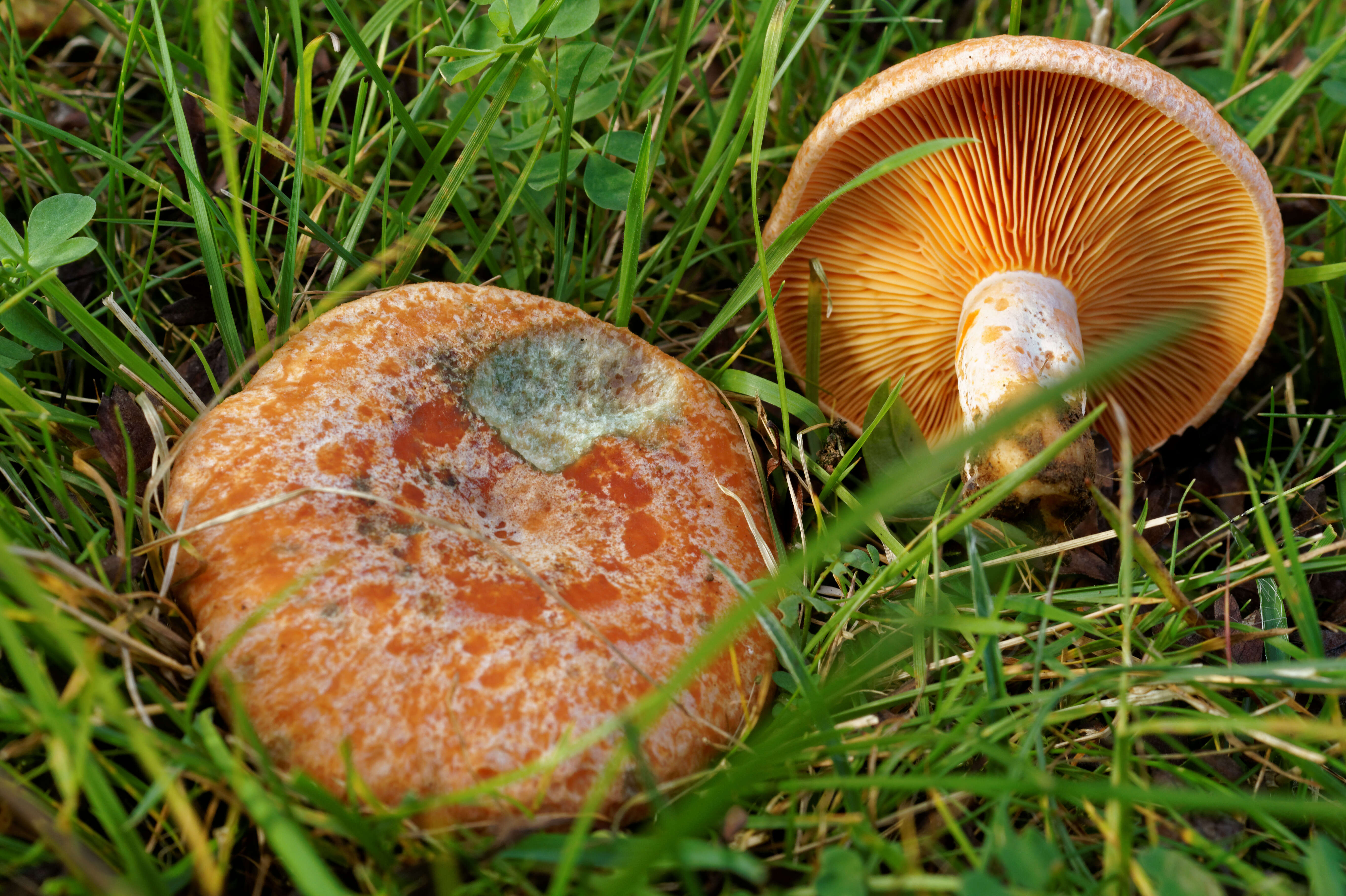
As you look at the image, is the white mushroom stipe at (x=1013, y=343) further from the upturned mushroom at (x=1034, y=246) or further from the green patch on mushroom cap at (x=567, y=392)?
the green patch on mushroom cap at (x=567, y=392)

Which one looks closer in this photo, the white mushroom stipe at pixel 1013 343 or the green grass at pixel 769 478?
the green grass at pixel 769 478

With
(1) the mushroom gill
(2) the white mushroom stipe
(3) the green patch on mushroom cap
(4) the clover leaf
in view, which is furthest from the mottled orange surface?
(1) the mushroom gill

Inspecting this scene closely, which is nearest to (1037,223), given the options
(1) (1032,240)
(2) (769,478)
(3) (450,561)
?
(1) (1032,240)

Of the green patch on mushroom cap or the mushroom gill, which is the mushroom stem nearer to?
the mushroom gill

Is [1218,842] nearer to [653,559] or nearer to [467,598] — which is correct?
[653,559]

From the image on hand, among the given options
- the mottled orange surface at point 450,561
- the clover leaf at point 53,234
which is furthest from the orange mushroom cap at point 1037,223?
the clover leaf at point 53,234

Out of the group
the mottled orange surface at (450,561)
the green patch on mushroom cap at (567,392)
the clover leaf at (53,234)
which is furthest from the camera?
the green patch on mushroom cap at (567,392)

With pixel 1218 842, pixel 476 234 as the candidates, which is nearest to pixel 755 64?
pixel 476 234
